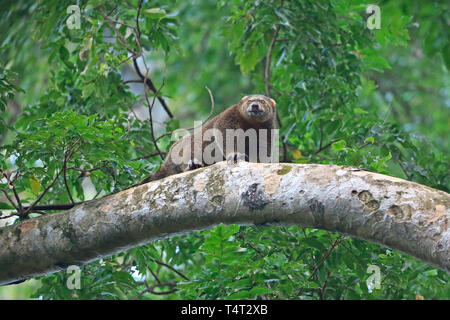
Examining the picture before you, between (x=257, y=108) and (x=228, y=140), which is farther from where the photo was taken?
(x=257, y=108)

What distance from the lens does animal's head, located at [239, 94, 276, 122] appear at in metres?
6.28

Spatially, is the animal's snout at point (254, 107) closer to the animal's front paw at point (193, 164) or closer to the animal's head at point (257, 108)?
the animal's head at point (257, 108)

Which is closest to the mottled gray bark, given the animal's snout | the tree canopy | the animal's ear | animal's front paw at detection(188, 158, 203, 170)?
the tree canopy

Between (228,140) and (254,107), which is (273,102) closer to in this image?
(254,107)

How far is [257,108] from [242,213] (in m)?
3.09

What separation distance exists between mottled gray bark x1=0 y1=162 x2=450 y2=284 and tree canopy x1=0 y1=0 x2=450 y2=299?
494 millimetres

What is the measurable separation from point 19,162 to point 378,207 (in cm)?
282

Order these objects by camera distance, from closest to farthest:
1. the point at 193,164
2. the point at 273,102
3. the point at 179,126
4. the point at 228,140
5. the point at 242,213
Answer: the point at 242,213 → the point at 193,164 → the point at 228,140 → the point at 179,126 → the point at 273,102

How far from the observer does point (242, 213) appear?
3.34m

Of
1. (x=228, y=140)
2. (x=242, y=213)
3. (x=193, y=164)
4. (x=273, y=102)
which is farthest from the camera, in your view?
(x=273, y=102)

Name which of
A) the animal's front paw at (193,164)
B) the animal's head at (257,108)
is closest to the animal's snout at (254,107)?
the animal's head at (257,108)

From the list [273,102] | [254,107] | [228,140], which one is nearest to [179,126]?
[228,140]

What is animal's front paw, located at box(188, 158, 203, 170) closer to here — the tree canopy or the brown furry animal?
the brown furry animal

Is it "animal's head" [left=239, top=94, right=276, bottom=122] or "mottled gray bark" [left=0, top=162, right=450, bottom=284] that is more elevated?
"animal's head" [left=239, top=94, right=276, bottom=122]
